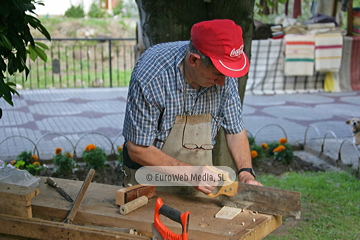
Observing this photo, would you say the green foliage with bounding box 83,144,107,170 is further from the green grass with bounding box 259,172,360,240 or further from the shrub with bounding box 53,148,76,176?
the green grass with bounding box 259,172,360,240

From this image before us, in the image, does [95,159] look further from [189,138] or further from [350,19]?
[350,19]

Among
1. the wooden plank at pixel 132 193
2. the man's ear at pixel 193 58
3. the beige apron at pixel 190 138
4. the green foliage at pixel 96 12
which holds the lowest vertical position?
the wooden plank at pixel 132 193

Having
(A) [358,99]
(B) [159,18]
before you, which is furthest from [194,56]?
(A) [358,99]

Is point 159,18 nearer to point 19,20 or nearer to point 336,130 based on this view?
point 19,20

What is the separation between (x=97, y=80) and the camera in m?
12.8

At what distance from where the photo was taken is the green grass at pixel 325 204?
145 inches

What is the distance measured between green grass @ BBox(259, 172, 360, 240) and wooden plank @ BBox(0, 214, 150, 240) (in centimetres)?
214

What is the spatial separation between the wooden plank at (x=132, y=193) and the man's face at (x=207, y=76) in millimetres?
611

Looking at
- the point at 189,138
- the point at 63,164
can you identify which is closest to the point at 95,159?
the point at 63,164

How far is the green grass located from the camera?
3.69 m

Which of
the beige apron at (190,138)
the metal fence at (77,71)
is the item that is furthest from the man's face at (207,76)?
the metal fence at (77,71)

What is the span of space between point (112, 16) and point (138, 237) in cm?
1794

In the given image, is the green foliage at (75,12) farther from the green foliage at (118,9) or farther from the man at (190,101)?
the man at (190,101)

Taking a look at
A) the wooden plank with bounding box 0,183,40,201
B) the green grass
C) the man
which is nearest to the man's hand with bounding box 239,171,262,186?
the man
